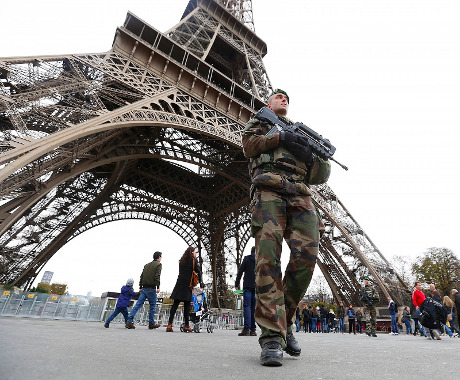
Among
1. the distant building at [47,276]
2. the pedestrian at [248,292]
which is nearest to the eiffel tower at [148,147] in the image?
the pedestrian at [248,292]

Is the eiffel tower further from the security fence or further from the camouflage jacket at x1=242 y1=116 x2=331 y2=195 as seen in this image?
the camouflage jacket at x1=242 y1=116 x2=331 y2=195

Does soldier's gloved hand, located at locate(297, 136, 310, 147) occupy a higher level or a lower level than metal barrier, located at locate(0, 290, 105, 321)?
higher

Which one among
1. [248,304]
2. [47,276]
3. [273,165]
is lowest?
[248,304]

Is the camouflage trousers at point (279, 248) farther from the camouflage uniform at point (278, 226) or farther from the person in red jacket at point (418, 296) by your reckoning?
the person in red jacket at point (418, 296)

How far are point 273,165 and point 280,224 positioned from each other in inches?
19.9

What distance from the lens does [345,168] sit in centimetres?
407

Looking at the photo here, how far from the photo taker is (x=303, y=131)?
9.58ft

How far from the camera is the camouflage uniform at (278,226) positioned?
214cm

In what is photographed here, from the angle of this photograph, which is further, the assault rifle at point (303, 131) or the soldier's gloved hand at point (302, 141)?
the assault rifle at point (303, 131)

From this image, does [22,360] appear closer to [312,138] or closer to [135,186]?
[312,138]

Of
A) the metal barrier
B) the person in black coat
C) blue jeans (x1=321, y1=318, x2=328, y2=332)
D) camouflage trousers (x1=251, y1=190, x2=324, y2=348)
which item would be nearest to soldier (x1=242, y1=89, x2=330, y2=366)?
camouflage trousers (x1=251, y1=190, x2=324, y2=348)

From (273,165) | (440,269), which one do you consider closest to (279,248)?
(273,165)

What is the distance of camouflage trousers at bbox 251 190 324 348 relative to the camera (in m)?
2.12

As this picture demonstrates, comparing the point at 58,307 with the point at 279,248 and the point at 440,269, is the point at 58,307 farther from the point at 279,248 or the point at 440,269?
the point at 440,269
